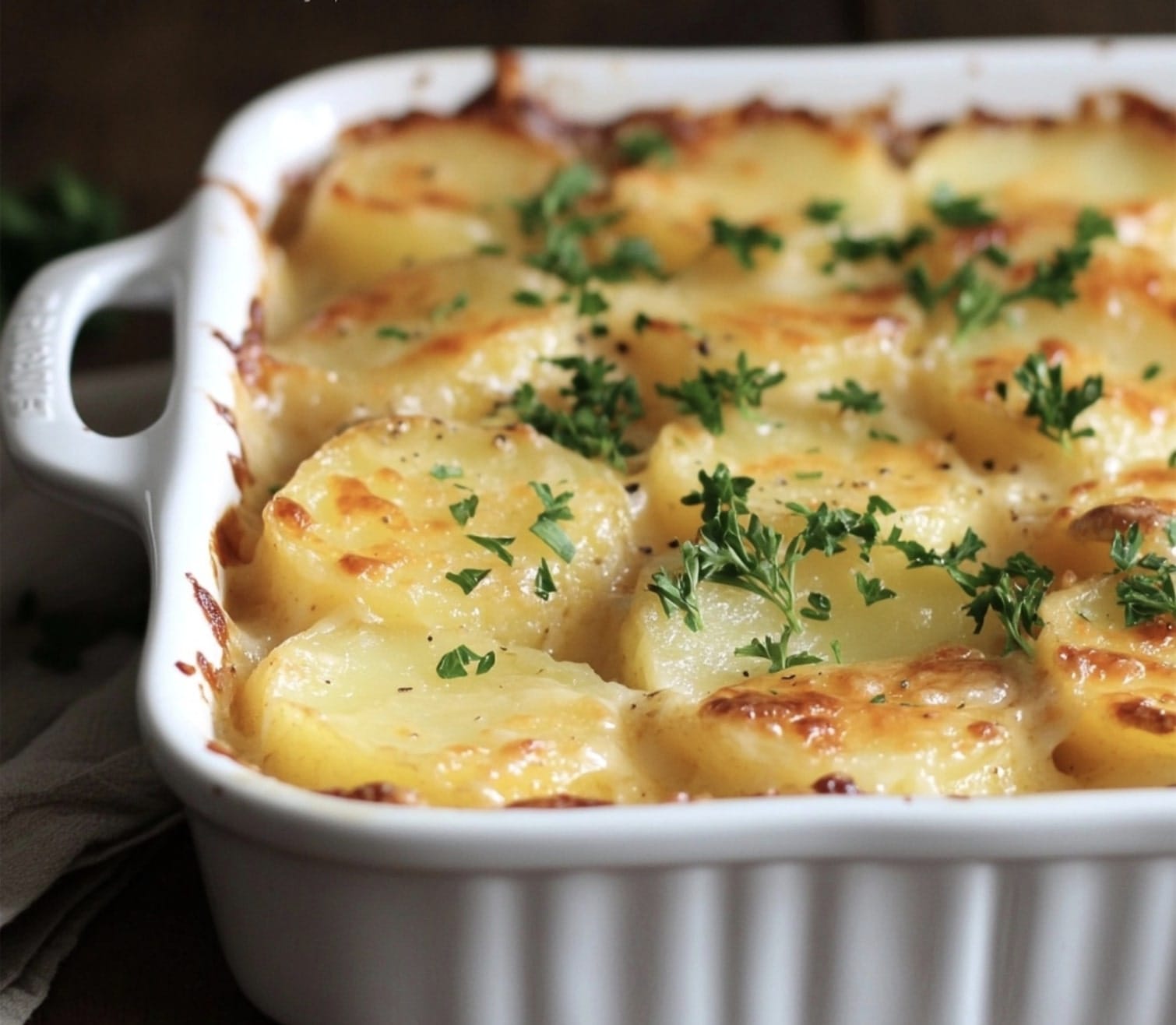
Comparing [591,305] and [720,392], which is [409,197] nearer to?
[591,305]

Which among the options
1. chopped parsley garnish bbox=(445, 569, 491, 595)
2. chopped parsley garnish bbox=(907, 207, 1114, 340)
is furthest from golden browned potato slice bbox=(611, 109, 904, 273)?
chopped parsley garnish bbox=(445, 569, 491, 595)

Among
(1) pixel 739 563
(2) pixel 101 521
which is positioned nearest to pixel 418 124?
(2) pixel 101 521

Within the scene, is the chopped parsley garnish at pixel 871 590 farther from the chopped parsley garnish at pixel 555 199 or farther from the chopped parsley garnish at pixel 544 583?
the chopped parsley garnish at pixel 555 199

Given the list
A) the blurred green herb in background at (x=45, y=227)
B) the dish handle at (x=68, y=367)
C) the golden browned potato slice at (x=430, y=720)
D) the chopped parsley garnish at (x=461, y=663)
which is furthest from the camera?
the blurred green herb in background at (x=45, y=227)

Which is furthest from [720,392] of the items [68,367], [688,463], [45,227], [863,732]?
[45,227]

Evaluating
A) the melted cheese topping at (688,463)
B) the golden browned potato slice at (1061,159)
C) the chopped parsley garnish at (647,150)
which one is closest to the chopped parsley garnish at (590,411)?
the melted cheese topping at (688,463)

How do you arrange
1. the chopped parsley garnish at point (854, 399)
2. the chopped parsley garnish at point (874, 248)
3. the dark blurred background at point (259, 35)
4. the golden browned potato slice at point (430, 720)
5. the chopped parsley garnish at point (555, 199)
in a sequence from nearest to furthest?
the golden browned potato slice at point (430, 720) < the chopped parsley garnish at point (854, 399) < the chopped parsley garnish at point (874, 248) < the chopped parsley garnish at point (555, 199) < the dark blurred background at point (259, 35)

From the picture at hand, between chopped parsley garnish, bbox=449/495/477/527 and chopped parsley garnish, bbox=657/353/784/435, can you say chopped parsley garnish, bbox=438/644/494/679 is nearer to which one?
chopped parsley garnish, bbox=449/495/477/527

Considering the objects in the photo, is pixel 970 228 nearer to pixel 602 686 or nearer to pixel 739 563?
pixel 739 563
